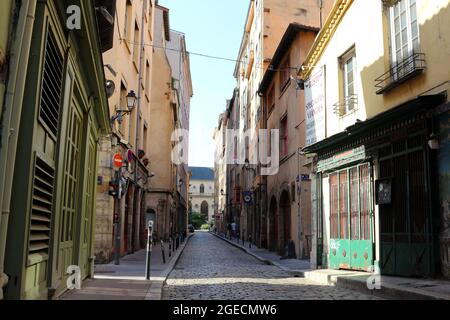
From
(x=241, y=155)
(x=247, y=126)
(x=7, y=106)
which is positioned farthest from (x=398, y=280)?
(x=241, y=155)

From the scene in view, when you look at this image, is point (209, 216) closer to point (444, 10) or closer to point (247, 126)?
point (247, 126)

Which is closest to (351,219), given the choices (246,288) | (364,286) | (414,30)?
(364,286)

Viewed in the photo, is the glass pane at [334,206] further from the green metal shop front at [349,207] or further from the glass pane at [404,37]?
the glass pane at [404,37]

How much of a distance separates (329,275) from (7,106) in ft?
28.6

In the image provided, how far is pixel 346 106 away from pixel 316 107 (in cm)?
188

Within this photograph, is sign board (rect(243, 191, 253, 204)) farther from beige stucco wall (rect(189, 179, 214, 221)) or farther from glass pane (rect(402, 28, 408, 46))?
beige stucco wall (rect(189, 179, 214, 221))

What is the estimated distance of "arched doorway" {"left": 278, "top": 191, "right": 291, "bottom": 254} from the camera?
21703mm

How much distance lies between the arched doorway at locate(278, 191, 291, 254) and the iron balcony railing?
8915mm

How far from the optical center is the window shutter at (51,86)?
5.18 metres

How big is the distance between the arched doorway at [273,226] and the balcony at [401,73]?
1430cm

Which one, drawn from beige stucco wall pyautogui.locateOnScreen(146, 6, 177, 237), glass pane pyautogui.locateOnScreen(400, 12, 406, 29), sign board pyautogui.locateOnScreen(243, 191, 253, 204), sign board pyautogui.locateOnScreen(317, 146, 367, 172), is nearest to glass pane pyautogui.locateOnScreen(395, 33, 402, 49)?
glass pane pyautogui.locateOnScreen(400, 12, 406, 29)

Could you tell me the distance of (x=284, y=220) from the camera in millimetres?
22438

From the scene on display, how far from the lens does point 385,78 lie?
10.5m

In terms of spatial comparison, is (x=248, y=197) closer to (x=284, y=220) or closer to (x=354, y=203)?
(x=284, y=220)
